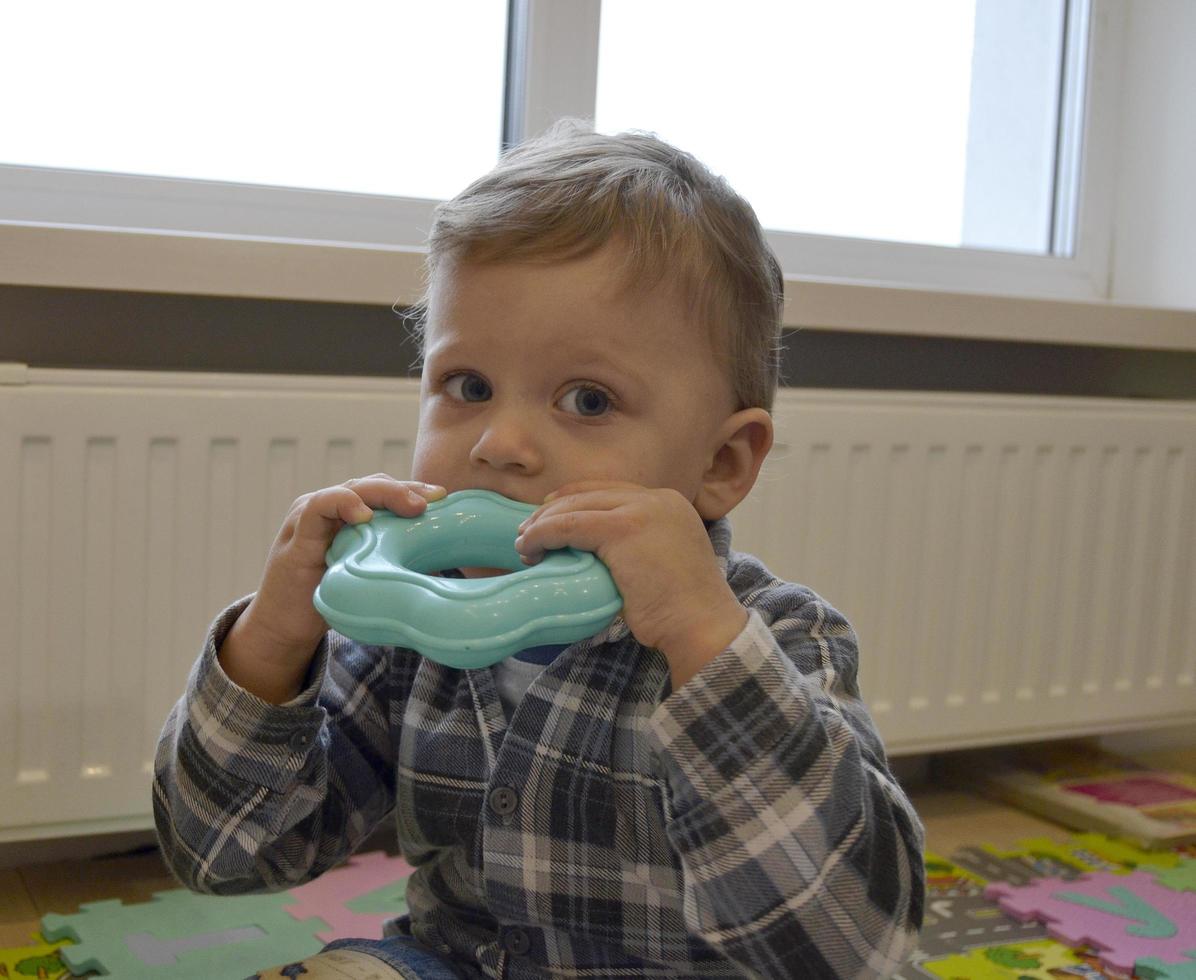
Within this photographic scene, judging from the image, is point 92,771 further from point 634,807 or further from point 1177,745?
point 1177,745

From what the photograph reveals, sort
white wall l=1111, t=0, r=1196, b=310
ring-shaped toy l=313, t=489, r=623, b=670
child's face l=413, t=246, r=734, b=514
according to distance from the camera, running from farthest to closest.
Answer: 1. white wall l=1111, t=0, r=1196, b=310
2. child's face l=413, t=246, r=734, b=514
3. ring-shaped toy l=313, t=489, r=623, b=670

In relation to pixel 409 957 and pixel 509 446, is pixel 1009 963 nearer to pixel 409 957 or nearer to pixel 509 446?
pixel 409 957

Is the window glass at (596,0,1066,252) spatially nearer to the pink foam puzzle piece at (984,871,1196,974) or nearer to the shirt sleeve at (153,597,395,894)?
the pink foam puzzle piece at (984,871,1196,974)

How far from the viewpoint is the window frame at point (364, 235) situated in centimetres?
137

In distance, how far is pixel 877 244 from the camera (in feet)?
6.81

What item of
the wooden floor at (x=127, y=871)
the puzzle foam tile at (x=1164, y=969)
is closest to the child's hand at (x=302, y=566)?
the wooden floor at (x=127, y=871)

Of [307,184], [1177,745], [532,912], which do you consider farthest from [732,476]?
A: [1177,745]

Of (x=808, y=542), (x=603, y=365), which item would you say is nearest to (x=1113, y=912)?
(x=808, y=542)

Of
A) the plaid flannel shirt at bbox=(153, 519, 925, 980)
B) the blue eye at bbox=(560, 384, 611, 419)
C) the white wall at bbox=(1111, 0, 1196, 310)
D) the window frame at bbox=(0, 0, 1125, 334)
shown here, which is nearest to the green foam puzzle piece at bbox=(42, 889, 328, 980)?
the plaid flannel shirt at bbox=(153, 519, 925, 980)

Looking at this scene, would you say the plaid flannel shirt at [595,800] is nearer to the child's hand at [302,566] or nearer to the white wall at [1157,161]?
the child's hand at [302,566]

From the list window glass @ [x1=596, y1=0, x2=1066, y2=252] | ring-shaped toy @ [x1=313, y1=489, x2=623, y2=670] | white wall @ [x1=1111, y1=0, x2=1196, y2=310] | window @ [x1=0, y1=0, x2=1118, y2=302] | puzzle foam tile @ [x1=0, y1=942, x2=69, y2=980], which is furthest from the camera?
white wall @ [x1=1111, y1=0, x2=1196, y2=310]

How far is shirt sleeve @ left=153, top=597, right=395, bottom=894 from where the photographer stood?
85 centimetres

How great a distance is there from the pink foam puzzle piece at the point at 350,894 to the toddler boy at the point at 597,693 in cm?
50

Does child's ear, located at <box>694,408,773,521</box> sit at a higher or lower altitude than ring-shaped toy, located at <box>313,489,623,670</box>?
higher
